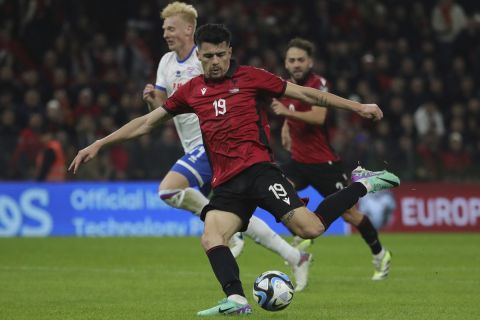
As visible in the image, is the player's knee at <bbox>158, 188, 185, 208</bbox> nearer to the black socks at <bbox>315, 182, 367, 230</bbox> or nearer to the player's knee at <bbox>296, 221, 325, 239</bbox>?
the black socks at <bbox>315, 182, 367, 230</bbox>

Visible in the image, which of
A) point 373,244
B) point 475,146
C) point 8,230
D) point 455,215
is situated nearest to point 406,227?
point 455,215

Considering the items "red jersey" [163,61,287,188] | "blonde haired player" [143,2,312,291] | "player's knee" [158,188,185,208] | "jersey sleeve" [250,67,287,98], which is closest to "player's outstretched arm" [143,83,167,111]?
"blonde haired player" [143,2,312,291]

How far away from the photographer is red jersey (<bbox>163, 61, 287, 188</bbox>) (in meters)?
8.16

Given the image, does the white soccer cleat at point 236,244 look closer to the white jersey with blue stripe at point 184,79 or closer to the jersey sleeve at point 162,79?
the white jersey with blue stripe at point 184,79

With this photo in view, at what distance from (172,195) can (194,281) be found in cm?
100

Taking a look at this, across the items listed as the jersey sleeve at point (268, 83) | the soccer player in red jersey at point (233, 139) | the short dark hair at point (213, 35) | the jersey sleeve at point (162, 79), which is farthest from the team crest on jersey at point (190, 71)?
the short dark hair at point (213, 35)

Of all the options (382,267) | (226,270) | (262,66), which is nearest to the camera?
(226,270)

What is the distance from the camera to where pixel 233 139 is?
321 inches

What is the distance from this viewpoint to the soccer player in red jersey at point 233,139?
8.04 meters

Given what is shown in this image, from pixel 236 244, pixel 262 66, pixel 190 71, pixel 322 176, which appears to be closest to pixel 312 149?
pixel 322 176

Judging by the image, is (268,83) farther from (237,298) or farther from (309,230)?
(237,298)

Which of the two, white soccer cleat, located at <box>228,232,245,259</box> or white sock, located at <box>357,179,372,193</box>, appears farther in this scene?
white soccer cleat, located at <box>228,232,245,259</box>

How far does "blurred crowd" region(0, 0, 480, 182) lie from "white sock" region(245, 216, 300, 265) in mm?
8916

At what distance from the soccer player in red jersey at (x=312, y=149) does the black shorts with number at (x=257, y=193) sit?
8.60 feet
